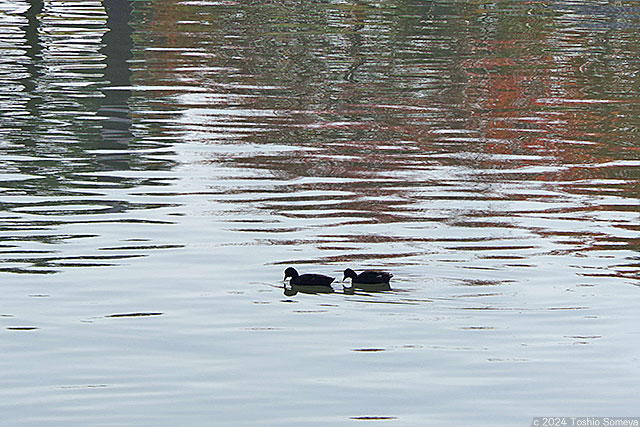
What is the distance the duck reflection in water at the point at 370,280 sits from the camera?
1159cm

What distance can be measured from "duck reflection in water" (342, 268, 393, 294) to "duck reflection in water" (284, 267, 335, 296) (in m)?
0.19

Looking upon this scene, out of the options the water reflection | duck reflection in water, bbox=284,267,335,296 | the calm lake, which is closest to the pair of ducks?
duck reflection in water, bbox=284,267,335,296

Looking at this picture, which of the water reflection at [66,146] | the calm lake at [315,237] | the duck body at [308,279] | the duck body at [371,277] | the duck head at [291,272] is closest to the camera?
the calm lake at [315,237]

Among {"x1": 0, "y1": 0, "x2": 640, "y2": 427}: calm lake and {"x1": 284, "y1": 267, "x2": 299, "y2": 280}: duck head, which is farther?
{"x1": 284, "y1": 267, "x2": 299, "y2": 280}: duck head

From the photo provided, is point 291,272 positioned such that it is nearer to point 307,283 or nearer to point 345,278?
point 307,283

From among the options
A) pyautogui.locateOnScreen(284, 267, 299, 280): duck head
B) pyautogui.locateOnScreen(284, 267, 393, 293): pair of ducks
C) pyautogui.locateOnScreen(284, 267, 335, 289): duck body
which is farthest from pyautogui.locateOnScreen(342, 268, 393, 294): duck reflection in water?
pyautogui.locateOnScreen(284, 267, 299, 280): duck head

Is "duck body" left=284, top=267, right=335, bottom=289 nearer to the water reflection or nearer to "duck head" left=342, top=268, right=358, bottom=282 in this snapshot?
"duck head" left=342, top=268, right=358, bottom=282

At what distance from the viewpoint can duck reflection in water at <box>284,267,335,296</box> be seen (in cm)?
1171

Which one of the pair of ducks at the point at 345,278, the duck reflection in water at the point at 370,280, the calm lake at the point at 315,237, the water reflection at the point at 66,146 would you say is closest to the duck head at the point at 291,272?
the pair of ducks at the point at 345,278

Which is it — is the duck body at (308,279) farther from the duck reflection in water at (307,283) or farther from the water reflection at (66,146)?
the water reflection at (66,146)

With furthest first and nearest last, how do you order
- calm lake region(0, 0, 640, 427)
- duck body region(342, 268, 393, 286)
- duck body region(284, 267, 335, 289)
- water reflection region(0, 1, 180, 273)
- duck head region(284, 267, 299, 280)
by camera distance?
1. water reflection region(0, 1, 180, 273)
2. duck head region(284, 267, 299, 280)
3. duck body region(284, 267, 335, 289)
4. duck body region(342, 268, 393, 286)
5. calm lake region(0, 0, 640, 427)

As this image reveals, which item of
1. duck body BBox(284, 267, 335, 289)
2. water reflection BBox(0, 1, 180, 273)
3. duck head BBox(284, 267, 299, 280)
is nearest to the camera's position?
duck body BBox(284, 267, 335, 289)

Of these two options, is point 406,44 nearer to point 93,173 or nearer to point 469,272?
point 93,173

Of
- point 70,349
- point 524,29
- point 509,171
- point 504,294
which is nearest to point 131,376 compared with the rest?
point 70,349
